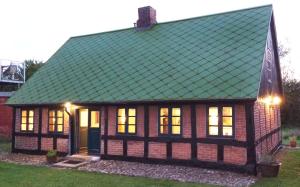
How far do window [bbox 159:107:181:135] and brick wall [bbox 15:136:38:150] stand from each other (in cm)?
662

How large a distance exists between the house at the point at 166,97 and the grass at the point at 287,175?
89 centimetres

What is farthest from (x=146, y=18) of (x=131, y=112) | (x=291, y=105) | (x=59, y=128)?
(x=291, y=105)

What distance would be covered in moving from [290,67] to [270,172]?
31196 mm

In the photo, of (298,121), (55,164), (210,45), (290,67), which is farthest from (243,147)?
(290,67)

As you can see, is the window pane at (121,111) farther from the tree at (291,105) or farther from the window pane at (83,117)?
the tree at (291,105)

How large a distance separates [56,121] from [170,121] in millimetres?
5707

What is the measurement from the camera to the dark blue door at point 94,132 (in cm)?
1450

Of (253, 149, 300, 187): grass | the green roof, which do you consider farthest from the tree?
the green roof

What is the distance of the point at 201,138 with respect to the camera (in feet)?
39.7

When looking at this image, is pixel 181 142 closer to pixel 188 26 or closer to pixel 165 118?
pixel 165 118

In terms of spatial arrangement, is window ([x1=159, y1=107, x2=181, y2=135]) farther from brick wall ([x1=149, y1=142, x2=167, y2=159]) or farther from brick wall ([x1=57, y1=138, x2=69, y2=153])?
brick wall ([x1=57, y1=138, x2=69, y2=153])

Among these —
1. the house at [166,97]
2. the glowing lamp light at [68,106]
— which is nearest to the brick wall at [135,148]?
the house at [166,97]

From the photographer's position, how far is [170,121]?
12.7 meters

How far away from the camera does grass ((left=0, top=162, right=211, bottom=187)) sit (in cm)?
988
